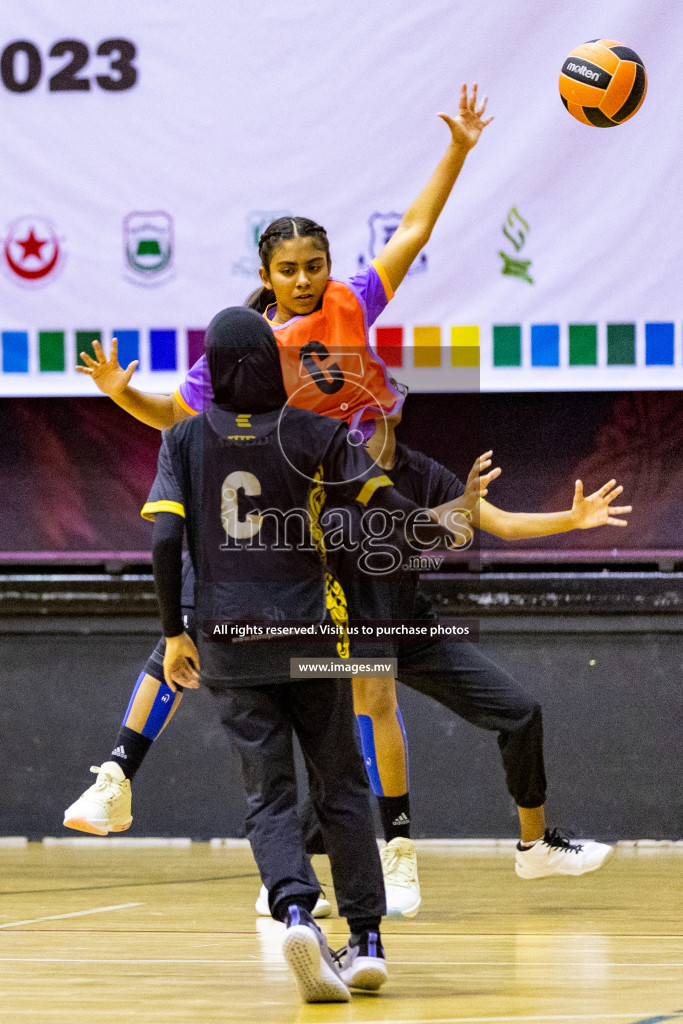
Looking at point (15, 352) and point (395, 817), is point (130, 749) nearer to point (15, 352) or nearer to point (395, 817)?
point (395, 817)

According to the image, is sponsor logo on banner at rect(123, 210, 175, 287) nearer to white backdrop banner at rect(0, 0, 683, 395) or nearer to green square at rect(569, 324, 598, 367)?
white backdrop banner at rect(0, 0, 683, 395)

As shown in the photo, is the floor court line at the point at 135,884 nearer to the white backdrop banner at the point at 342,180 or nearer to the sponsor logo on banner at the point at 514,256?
the white backdrop banner at the point at 342,180

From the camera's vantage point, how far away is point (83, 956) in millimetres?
3260

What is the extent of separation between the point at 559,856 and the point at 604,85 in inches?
90.5

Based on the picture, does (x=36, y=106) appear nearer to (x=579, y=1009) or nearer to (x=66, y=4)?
(x=66, y=4)

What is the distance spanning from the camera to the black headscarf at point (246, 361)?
2.86 meters

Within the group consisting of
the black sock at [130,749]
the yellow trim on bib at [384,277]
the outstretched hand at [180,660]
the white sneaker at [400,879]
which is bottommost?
the white sneaker at [400,879]

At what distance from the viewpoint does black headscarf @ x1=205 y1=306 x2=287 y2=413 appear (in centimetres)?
286

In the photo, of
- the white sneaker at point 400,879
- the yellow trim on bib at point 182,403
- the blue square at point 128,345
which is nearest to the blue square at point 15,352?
the blue square at point 128,345

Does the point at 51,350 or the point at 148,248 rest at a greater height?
the point at 148,248

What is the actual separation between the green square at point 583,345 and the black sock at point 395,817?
5.87 ft

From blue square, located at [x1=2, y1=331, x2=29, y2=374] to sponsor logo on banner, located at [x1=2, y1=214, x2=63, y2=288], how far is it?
0.20 m

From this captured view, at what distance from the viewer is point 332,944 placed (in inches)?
135

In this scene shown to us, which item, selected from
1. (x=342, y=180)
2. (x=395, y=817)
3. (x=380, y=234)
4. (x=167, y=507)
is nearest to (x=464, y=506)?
(x=167, y=507)
